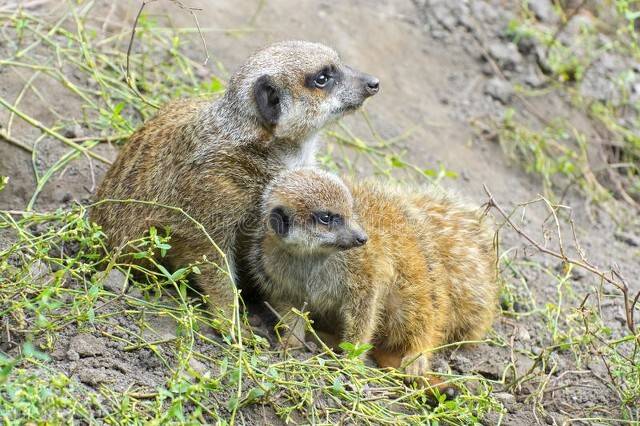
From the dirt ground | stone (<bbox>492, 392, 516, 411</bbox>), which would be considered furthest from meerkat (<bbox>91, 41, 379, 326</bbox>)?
stone (<bbox>492, 392, 516, 411</bbox>)

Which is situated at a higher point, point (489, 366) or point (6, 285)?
point (6, 285)

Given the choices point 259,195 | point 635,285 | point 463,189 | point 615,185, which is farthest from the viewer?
point 615,185

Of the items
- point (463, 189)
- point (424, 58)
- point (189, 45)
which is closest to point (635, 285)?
point (463, 189)

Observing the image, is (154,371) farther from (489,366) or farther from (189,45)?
(189,45)

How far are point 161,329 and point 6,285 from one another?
710 mm

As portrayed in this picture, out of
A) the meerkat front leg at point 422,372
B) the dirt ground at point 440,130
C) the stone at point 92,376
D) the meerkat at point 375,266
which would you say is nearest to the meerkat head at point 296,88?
the meerkat at point 375,266

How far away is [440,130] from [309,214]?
9.78 feet

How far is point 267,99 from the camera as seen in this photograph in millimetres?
4281

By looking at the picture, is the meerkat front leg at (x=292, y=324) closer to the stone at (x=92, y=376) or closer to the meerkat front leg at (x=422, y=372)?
the meerkat front leg at (x=422, y=372)

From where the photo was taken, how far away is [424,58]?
755cm

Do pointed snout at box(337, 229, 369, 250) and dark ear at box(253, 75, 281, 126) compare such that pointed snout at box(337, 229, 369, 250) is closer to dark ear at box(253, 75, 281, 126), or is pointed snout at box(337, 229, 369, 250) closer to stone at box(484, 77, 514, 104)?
dark ear at box(253, 75, 281, 126)

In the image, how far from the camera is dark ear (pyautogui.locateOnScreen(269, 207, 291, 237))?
4.14 m

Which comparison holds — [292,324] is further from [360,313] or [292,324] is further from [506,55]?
[506,55]

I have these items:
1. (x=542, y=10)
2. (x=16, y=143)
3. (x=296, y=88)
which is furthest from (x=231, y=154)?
(x=542, y=10)
